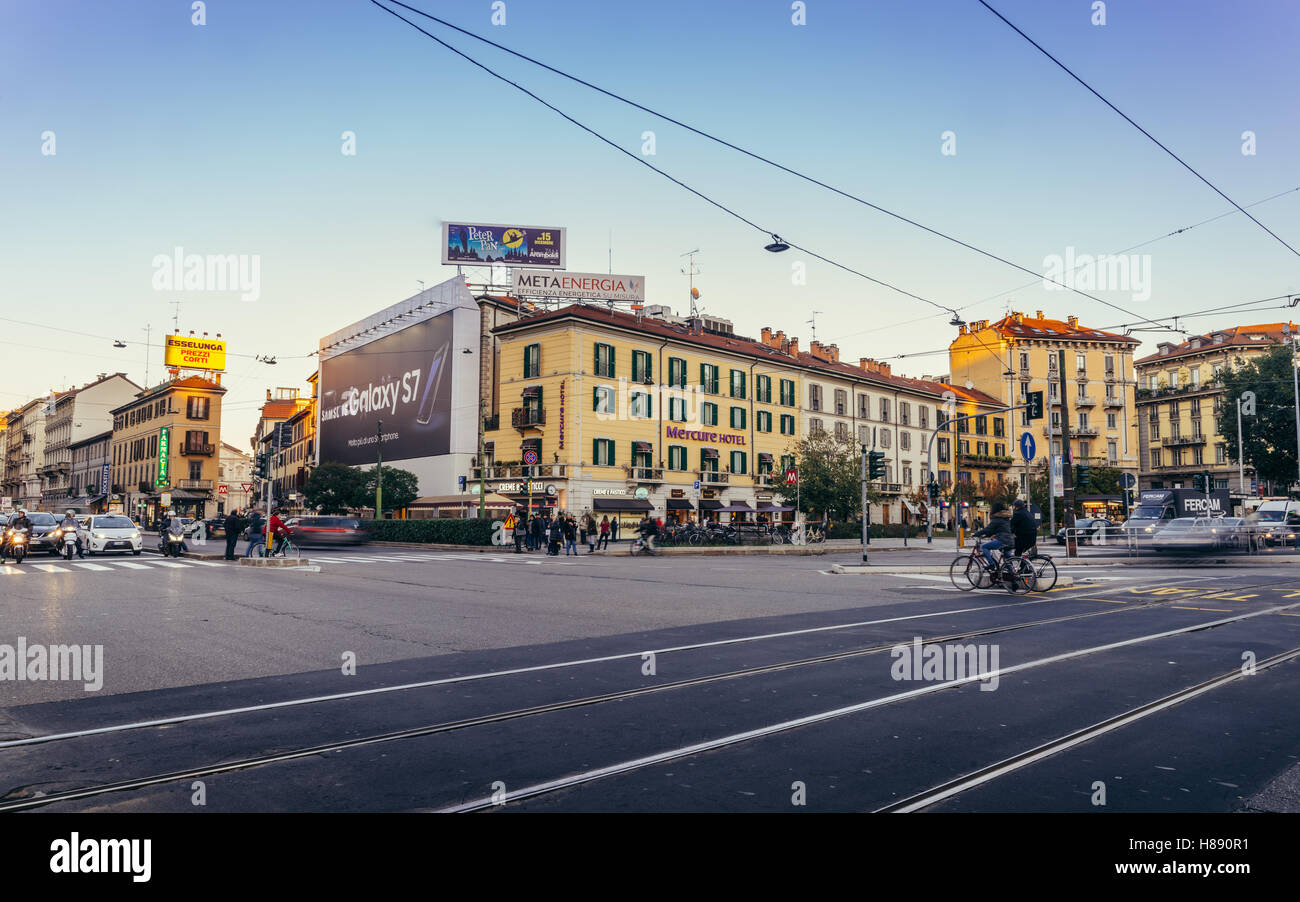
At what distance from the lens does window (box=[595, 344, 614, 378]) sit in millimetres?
50331

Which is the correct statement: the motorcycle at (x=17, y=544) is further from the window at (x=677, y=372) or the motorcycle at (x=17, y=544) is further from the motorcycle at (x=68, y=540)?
the window at (x=677, y=372)

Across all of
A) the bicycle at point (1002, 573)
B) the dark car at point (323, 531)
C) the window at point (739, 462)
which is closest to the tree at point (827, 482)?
the window at point (739, 462)

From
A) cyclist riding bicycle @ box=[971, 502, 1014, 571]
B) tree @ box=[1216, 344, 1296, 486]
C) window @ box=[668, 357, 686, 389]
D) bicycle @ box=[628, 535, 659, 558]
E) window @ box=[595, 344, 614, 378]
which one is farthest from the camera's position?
window @ box=[668, 357, 686, 389]

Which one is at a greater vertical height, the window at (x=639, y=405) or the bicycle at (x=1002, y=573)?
the window at (x=639, y=405)

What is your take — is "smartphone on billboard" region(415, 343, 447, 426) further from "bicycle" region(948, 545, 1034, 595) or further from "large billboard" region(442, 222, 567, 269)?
"bicycle" region(948, 545, 1034, 595)

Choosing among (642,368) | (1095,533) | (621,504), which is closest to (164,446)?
(642,368)

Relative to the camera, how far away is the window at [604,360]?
165ft

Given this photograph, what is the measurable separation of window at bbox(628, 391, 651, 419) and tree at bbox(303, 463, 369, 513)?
19644 millimetres

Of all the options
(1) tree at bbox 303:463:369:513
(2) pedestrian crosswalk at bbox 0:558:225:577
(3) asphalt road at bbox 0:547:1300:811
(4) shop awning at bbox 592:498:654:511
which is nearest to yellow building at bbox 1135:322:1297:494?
(4) shop awning at bbox 592:498:654:511

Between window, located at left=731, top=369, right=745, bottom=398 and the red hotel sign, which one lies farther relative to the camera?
window, located at left=731, top=369, right=745, bottom=398

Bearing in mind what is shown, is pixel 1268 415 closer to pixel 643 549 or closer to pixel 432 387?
pixel 643 549

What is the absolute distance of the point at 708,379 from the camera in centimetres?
5656

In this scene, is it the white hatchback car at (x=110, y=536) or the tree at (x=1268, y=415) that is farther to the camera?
the tree at (x=1268, y=415)

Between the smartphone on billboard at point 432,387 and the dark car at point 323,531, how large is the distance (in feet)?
67.7
